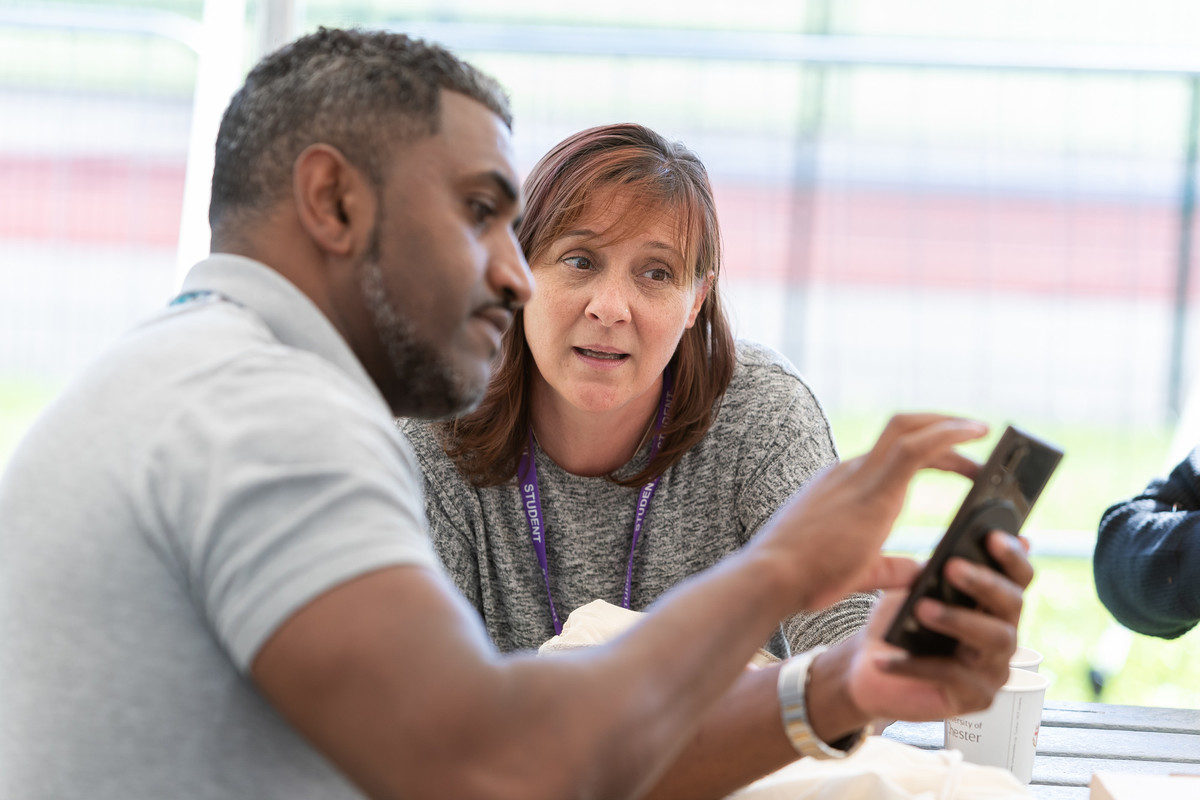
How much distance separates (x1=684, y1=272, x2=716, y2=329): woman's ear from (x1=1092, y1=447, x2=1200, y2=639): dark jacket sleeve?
91 centimetres

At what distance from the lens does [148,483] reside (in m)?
0.90

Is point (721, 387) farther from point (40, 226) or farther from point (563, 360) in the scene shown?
point (40, 226)

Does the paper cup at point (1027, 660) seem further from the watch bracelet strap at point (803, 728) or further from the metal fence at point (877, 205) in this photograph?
the metal fence at point (877, 205)

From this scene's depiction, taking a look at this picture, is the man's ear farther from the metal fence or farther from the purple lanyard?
the metal fence

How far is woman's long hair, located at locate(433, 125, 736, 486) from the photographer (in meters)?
2.08

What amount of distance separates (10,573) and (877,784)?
944mm

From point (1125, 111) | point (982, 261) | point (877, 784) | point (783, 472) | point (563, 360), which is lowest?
point (877, 784)

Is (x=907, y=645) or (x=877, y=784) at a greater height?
(x=907, y=645)

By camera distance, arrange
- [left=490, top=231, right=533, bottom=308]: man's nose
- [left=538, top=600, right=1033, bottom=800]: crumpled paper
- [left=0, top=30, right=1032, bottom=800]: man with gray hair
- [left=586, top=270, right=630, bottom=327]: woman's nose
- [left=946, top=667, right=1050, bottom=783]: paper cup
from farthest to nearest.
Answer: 1. [left=586, top=270, right=630, bottom=327]: woman's nose
2. [left=946, top=667, right=1050, bottom=783]: paper cup
3. [left=538, top=600, right=1033, bottom=800]: crumpled paper
4. [left=490, top=231, right=533, bottom=308]: man's nose
5. [left=0, top=30, right=1032, bottom=800]: man with gray hair

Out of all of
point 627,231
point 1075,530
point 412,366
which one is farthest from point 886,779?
point 1075,530

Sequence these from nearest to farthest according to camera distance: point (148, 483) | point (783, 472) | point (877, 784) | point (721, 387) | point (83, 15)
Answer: point (148, 483)
point (877, 784)
point (783, 472)
point (721, 387)
point (83, 15)

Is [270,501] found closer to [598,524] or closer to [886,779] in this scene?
[886,779]

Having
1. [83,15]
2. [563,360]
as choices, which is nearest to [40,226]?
[83,15]

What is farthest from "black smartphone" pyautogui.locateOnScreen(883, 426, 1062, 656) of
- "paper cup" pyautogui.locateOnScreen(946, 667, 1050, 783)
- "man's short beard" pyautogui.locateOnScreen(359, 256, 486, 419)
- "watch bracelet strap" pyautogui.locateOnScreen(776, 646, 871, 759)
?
"man's short beard" pyautogui.locateOnScreen(359, 256, 486, 419)
